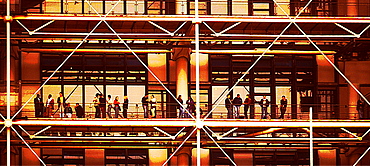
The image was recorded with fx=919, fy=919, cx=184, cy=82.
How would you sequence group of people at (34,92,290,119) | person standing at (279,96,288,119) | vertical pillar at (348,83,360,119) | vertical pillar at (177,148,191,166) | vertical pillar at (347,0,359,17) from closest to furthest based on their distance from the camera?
group of people at (34,92,290,119) < vertical pillar at (177,148,191,166) < person standing at (279,96,288,119) < vertical pillar at (347,0,359,17) < vertical pillar at (348,83,360,119)

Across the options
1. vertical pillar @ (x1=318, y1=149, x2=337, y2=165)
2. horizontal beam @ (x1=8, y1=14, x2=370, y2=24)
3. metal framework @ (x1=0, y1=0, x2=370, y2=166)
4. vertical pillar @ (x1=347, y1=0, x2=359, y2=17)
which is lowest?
vertical pillar @ (x1=318, y1=149, x2=337, y2=165)

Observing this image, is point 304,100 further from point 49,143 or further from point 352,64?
point 49,143

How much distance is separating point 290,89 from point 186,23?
13.1 feet

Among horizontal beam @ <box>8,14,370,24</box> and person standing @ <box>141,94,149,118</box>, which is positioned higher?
horizontal beam @ <box>8,14,370,24</box>

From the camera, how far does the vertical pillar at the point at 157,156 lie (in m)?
24.3

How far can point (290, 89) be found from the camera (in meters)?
25.2

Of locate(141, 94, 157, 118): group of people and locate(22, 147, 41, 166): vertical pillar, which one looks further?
locate(22, 147, 41, 166): vertical pillar

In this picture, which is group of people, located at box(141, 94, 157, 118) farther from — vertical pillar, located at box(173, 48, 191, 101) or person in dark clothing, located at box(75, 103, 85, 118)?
person in dark clothing, located at box(75, 103, 85, 118)

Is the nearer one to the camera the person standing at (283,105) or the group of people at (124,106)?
the group of people at (124,106)

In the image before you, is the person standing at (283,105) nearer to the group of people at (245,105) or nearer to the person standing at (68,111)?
the group of people at (245,105)

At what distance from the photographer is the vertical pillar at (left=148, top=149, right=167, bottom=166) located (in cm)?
2434

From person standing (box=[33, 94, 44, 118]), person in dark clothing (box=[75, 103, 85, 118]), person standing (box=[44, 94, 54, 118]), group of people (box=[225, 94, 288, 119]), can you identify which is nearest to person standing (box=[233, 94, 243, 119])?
group of people (box=[225, 94, 288, 119])

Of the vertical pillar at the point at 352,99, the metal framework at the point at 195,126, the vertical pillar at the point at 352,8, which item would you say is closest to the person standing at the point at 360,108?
the metal framework at the point at 195,126

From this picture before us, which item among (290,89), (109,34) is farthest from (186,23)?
(290,89)
